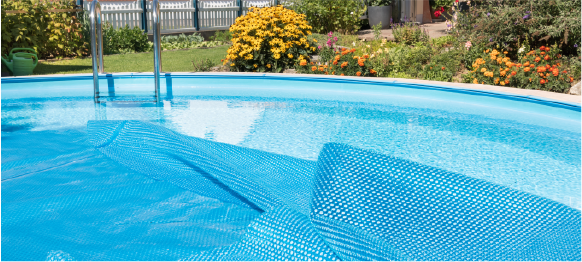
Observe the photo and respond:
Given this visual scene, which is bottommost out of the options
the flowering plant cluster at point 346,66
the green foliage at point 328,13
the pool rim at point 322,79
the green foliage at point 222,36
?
the pool rim at point 322,79

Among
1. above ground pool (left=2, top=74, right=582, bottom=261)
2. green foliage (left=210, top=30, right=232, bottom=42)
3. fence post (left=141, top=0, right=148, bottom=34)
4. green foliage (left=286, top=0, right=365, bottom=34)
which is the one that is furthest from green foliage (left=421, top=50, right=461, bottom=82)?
fence post (left=141, top=0, right=148, bottom=34)

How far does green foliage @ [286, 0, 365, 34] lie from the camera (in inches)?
486

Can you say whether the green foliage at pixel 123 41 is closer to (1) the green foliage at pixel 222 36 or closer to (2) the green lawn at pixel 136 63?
(2) the green lawn at pixel 136 63

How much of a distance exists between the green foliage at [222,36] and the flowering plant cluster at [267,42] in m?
4.92

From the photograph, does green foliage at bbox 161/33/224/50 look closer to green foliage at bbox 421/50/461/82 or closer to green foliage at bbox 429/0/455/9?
green foliage at bbox 421/50/461/82

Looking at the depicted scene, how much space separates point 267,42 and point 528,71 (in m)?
3.84

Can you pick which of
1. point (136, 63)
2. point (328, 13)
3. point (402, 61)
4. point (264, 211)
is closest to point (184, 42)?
point (136, 63)

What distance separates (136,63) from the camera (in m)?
10.1

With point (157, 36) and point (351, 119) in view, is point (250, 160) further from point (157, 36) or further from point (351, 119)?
point (157, 36)

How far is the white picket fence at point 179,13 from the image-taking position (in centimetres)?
1384

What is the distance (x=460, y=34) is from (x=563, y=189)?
542cm

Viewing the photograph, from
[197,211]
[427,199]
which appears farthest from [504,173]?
[197,211]

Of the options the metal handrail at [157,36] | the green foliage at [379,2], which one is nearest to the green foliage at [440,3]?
the green foliage at [379,2]

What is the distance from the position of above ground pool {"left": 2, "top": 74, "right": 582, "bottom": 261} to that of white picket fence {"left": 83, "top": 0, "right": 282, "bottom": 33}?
23.4 feet
